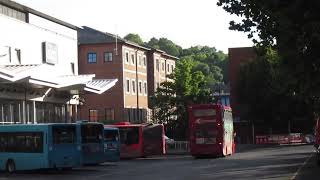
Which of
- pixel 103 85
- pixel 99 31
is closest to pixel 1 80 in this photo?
pixel 103 85

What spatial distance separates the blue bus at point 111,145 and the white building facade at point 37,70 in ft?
24.5

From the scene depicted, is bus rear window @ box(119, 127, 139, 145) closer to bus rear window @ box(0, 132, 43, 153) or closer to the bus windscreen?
the bus windscreen

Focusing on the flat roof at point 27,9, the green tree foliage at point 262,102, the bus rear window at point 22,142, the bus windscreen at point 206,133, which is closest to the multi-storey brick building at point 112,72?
the green tree foliage at point 262,102

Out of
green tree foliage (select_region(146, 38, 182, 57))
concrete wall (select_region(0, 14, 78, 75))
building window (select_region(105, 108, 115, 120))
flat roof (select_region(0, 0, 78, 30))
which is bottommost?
building window (select_region(105, 108, 115, 120))

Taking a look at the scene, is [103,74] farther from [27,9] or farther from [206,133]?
[206,133]

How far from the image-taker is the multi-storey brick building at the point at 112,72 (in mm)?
85500

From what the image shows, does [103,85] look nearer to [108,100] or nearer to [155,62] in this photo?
[108,100]

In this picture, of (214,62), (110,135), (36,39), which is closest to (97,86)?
(36,39)

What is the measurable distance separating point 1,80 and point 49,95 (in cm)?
1044

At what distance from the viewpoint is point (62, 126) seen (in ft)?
110

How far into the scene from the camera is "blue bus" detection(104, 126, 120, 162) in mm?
38688

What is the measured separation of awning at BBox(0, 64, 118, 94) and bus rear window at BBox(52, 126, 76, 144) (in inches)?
420

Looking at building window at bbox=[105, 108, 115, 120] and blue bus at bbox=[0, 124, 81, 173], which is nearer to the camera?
blue bus at bbox=[0, 124, 81, 173]

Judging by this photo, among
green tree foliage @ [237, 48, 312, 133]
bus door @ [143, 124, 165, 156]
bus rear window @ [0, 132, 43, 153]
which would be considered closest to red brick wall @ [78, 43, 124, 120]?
green tree foliage @ [237, 48, 312, 133]
